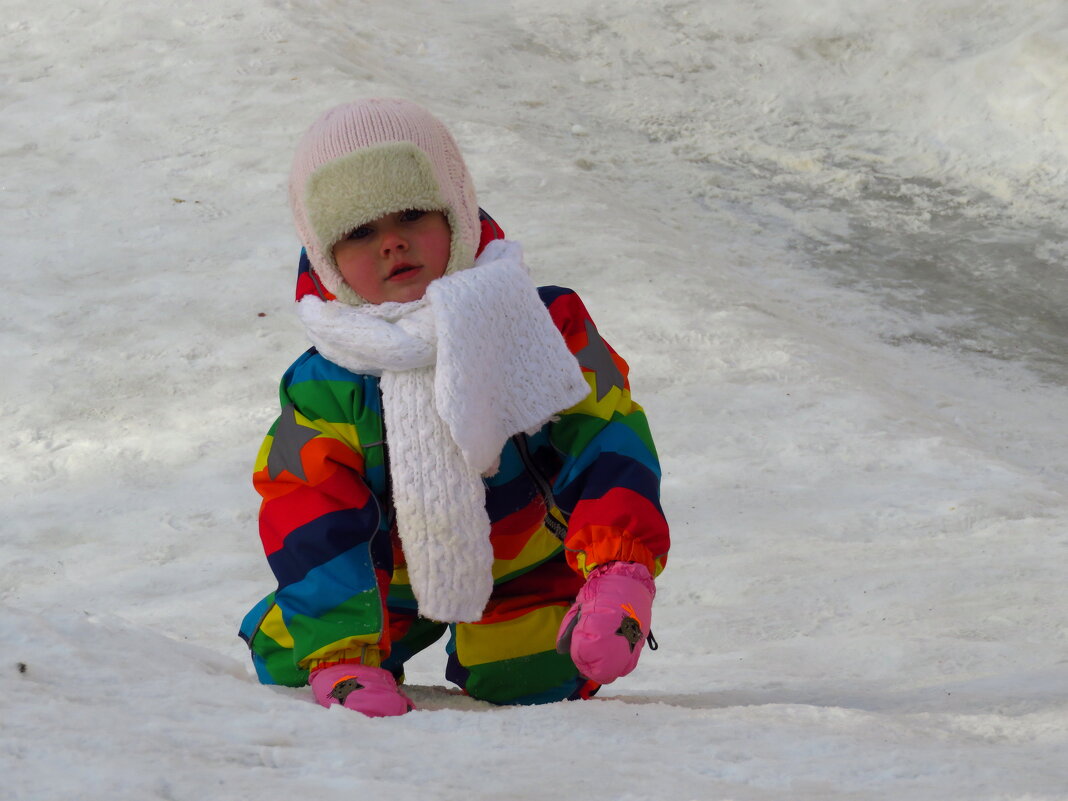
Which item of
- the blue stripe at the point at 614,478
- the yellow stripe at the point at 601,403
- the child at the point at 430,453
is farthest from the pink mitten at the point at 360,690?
the yellow stripe at the point at 601,403

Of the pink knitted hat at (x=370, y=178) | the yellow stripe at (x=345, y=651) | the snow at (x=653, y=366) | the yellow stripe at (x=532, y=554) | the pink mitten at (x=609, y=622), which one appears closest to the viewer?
the snow at (x=653, y=366)

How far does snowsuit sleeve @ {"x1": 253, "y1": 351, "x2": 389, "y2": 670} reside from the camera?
6.92 ft

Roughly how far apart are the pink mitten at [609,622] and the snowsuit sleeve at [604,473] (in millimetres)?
40

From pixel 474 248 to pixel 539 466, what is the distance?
40 cm

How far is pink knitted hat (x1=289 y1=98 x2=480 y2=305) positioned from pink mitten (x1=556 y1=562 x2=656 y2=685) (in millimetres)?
602

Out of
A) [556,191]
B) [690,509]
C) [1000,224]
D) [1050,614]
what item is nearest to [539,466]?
[1050,614]

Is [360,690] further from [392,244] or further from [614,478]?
[392,244]

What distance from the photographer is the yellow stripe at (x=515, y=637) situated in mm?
2334

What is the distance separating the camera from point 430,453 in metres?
2.13

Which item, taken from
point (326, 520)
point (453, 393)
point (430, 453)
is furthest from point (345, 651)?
point (453, 393)

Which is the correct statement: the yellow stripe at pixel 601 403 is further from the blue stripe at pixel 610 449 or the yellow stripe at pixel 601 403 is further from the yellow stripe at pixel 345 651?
the yellow stripe at pixel 345 651

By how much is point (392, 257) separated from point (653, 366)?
2.45 metres

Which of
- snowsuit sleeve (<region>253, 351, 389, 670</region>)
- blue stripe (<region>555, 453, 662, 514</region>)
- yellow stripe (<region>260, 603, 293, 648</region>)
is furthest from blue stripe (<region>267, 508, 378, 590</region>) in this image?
blue stripe (<region>555, 453, 662, 514</region>)

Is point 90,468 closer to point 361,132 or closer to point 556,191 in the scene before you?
point 361,132
